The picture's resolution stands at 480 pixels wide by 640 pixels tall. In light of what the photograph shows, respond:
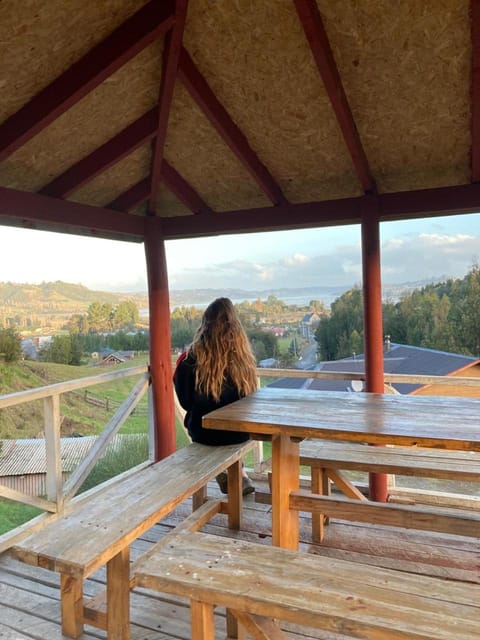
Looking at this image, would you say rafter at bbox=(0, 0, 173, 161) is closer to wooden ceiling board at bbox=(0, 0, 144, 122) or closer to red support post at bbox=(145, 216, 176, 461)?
wooden ceiling board at bbox=(0, 0, 144, 122)

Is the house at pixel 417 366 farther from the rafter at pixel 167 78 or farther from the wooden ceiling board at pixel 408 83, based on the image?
the rafter at pixel 167 78

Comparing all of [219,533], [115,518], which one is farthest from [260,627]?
[219,533]

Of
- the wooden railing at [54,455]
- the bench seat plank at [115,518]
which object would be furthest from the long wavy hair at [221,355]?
the wooden railing at [54,455]

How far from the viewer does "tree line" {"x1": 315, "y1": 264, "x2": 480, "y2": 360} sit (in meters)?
3.63

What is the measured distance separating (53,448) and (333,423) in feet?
7.09

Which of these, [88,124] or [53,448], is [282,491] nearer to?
[53,448]

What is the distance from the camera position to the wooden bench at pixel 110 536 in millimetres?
1654

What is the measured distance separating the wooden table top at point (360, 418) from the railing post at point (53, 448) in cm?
146

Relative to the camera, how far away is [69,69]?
236cm

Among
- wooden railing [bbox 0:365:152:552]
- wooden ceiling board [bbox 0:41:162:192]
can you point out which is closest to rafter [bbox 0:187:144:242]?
wooden ceiling board [bbox 0:41:162:192]

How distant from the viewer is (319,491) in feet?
9.64

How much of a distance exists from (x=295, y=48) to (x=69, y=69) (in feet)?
4.06

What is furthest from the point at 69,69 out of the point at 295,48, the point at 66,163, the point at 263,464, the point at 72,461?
the point at 263,464

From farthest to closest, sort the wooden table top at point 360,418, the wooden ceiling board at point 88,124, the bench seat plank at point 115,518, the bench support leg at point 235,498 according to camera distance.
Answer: the bench support leg at point 235,498 < the wooden ceiling board at point 88,124 < the wooden table top at point 360,418 < the bench seat plank at point 115,518
